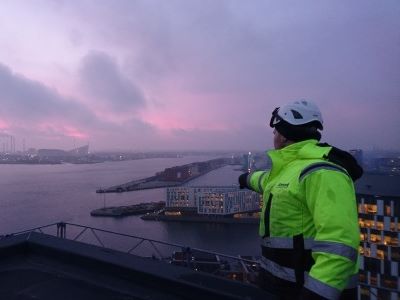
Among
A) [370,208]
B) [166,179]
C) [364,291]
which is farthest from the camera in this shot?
[166,179]

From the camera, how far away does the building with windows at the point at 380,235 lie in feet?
10.3

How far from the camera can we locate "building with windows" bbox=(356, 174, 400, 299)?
313 centimetres

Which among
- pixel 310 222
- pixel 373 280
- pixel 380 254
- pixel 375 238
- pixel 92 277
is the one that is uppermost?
pixel 310 222

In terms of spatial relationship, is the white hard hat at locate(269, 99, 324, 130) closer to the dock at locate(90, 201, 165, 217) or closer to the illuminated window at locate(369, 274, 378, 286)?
the illuminated window at locate(369, 274, 378, 286)

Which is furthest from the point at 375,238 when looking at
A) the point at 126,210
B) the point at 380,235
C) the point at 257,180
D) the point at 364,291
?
the point at 126,210

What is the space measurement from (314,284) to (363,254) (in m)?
3.36

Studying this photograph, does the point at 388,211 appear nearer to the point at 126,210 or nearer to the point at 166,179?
the point at 126,210

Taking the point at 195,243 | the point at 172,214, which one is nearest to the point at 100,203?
the point at 172,214

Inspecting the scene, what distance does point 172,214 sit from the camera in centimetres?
769

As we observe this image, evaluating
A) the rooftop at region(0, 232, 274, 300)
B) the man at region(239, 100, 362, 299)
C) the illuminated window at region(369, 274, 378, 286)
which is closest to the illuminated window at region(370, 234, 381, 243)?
the illuminated window at region(369, 274, 378, 286)

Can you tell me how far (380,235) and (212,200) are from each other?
4.80m

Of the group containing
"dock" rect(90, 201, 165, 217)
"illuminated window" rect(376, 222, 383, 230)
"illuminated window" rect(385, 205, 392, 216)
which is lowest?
"dock" rect(90, 201, 165, 217)

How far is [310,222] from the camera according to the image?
1.20ft

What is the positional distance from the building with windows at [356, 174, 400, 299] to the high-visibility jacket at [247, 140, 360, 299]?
313 centimetres
